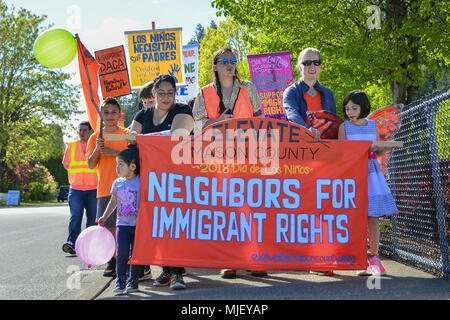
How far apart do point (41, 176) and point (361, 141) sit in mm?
49492

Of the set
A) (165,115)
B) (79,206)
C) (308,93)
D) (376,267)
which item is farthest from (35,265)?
(376,267)

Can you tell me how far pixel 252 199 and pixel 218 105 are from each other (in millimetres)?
1215

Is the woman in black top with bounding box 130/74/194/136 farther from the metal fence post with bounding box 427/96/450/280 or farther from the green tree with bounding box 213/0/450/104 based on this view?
the green tree with bounding box 213/0/450/104

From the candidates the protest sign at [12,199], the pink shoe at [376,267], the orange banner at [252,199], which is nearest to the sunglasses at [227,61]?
the orange banner at [252,199]

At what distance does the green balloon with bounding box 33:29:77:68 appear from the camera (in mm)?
5789

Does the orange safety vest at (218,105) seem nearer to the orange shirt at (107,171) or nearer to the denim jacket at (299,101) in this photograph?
the denim jacket at (299,101)

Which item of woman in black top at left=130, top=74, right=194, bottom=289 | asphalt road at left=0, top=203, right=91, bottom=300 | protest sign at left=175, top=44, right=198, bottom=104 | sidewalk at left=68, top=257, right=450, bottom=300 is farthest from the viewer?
protest sign at left=175, top=44, right=198, bottom=104

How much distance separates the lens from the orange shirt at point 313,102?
5801mm

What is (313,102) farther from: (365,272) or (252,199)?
(365,272)

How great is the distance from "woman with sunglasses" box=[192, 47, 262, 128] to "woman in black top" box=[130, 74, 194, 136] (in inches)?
13.1

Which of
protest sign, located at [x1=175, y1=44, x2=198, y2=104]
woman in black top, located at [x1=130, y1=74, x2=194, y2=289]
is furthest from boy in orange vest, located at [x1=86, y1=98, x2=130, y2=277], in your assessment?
protest sign, located at [x1=175, y1=44, x2=198, y2=104]

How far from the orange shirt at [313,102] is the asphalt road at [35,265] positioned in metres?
3.03

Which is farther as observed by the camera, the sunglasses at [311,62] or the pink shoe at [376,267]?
the sunglasses at [311,62]
